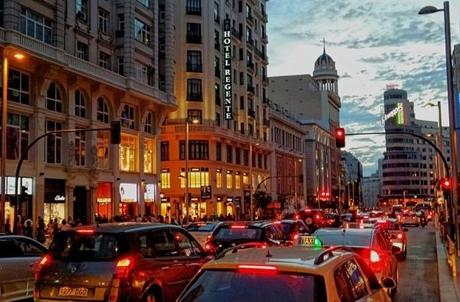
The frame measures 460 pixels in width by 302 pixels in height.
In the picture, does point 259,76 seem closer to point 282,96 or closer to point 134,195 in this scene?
point 134,195

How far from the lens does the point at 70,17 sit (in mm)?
44656

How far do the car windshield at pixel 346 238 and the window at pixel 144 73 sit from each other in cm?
4130

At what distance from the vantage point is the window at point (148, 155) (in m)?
56.0

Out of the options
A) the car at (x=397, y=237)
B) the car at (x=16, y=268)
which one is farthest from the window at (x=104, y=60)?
the car at (x=16, y=268)

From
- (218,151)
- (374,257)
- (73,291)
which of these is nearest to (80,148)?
(218,151)

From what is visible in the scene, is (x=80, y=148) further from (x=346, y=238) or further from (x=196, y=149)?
(x=346, y=238)

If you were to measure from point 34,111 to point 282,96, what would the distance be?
102m

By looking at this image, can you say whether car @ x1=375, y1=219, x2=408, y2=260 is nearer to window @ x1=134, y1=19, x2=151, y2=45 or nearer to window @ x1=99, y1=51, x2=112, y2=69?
window @ x1=99, y1=51, x2=112, y2=69

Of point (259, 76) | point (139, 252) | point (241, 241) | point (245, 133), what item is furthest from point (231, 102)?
point (139, 252)

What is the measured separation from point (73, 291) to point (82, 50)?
3938 centimetres

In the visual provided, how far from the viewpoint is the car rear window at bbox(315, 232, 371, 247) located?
43.8 feet

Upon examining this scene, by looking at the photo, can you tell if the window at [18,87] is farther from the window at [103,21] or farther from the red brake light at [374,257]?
the red brake light at [374,257]

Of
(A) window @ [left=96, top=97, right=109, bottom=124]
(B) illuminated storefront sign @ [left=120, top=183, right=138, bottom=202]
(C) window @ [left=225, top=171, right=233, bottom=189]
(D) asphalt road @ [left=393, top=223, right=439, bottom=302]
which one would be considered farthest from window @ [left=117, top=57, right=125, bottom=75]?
(D) asphalt road @ [left=393, top=223, right=439, bottom=302]

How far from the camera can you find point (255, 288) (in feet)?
18.9
